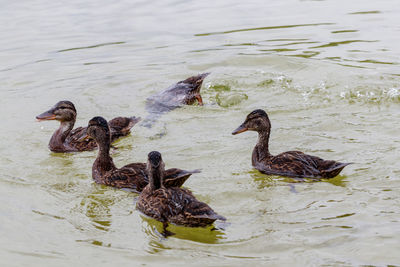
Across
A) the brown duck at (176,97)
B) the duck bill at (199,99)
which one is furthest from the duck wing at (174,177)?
the duck bill at (199,99)

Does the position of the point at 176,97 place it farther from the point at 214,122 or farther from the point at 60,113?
the point at 60,113

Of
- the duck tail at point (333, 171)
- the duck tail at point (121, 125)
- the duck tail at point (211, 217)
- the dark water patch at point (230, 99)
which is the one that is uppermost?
the dark water patch at point (230, 99)

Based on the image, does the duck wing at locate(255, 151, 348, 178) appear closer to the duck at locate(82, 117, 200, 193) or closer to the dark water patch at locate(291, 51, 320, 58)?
the duck at locate(82, 117, 200, 193)

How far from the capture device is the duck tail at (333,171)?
725cm

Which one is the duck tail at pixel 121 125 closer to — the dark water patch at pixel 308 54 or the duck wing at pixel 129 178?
the duck wing at pixel 129 178

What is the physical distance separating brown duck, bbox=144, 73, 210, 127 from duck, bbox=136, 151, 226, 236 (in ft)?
12.0

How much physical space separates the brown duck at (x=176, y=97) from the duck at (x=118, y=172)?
7.52 feet

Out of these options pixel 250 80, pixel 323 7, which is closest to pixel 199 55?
pixel 250 80

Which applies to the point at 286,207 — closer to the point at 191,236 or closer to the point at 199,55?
the point at 191,236

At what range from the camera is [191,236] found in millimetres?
6133

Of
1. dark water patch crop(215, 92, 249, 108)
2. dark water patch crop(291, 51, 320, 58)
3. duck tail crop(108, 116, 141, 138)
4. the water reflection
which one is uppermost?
dark water patch crop(291, 51, 320, 58)

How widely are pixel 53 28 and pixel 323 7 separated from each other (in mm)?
7100

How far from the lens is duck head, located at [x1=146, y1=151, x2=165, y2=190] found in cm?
671

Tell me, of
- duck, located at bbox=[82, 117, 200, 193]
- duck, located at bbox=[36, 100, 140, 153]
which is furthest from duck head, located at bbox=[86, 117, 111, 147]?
duck, located at bbox=[36, 100, 140, 153]
